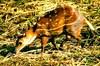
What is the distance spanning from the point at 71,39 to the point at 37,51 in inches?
27.4

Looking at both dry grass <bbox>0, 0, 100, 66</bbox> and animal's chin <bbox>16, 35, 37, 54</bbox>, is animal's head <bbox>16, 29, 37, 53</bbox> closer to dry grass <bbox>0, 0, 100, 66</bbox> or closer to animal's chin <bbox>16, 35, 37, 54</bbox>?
animal's chin <bbox>16, 35, 37, 54</bbox>

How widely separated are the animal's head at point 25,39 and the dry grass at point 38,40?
0.11m

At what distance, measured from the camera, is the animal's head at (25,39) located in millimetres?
5746

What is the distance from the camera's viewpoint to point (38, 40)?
639 cm

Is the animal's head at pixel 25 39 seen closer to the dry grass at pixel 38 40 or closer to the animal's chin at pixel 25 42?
the animal's chin at pixel 25 42

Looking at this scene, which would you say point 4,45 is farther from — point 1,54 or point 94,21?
point 94,21

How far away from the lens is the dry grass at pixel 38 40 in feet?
17.7

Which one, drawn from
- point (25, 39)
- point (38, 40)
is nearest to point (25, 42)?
point (25, 39)

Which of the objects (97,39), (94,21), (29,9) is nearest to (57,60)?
(97,39)

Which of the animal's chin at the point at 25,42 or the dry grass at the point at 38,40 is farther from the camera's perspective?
the animal's chin at the point at 25,42

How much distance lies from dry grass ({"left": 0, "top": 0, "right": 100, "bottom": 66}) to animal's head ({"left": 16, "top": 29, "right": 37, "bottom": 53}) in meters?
0.11

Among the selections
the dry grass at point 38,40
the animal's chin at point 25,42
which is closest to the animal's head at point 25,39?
the animal's chin at point 25,42

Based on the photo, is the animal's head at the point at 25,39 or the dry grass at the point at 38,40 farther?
the animal's head at the point at 25,39

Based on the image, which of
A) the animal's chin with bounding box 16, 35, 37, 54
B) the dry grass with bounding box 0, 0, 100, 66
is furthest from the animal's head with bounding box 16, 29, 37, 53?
the dry grass with bounding box 0, 0, 100, 66
